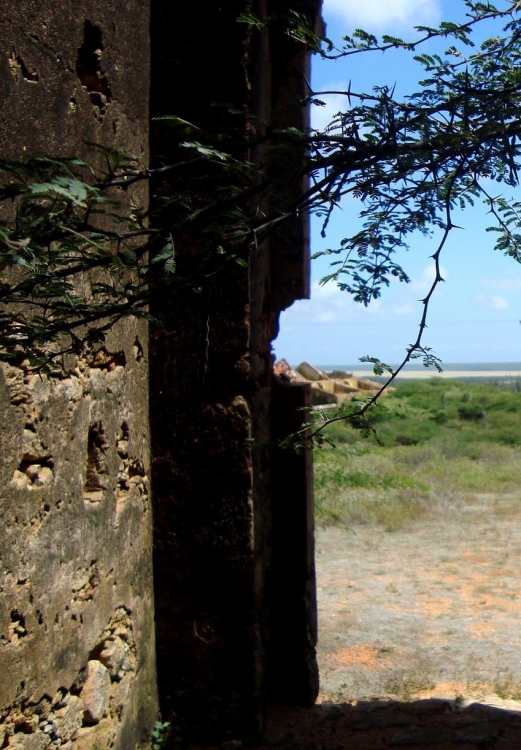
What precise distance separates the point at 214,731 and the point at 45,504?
170 centimetres

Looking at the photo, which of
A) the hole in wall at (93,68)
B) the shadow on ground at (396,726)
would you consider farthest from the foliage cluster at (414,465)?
the hole in wall at (93,68)

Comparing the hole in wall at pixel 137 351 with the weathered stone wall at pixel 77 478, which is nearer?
the weathered stone wall at pixel 77 478

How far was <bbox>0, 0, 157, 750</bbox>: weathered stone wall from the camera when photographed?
258 cm

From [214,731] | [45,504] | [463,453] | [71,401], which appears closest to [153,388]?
[71,401]

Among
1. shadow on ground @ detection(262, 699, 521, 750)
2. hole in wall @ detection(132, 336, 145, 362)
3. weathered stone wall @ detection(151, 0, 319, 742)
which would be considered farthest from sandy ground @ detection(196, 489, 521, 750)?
hole in wall @ detection(132, 336, 145, 362)

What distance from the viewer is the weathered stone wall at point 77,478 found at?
8.48 feet

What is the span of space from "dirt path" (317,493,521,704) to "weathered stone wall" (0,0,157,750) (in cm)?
214

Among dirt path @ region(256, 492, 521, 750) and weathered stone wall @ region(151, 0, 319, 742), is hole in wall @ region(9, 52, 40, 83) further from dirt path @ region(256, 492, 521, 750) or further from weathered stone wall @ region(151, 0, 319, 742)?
dirt path @ region(256, 492, 521, 750)

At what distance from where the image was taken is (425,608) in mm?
7590

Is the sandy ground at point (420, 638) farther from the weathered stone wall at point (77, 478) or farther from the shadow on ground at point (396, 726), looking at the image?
the weathered stone wall at point (77, 478)

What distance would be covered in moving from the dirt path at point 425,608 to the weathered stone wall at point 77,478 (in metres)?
2.14

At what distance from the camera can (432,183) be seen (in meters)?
2.67

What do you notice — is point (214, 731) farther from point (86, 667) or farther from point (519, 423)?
point (519, 423)

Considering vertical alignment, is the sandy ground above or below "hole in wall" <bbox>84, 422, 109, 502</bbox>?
below
